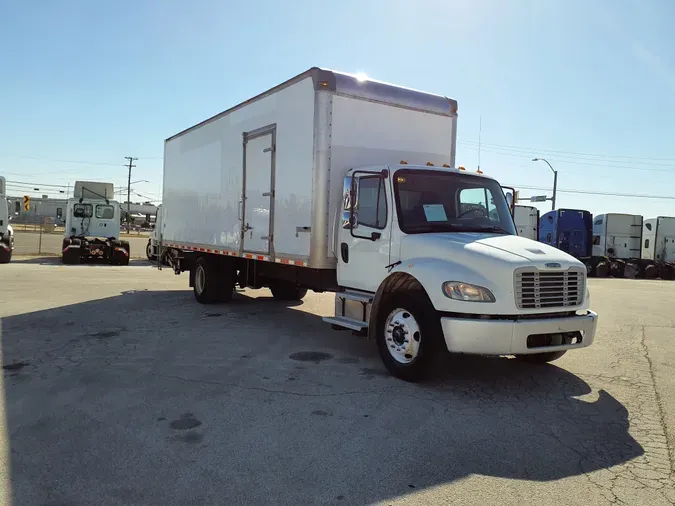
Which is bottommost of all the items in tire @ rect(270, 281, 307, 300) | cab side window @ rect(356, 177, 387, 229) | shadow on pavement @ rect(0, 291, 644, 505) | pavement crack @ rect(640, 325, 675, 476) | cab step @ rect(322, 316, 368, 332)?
shadow on pavement @ rect(0, 291, 644, 505)

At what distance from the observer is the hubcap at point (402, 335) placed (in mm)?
5656

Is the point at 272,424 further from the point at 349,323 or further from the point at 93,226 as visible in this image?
the point at 93,226

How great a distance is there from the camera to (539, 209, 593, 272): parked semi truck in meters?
27.6

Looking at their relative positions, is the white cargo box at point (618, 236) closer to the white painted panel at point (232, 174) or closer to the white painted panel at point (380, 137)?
the white painted panel at point (232, 174)

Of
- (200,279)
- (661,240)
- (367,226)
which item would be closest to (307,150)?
(367,226)

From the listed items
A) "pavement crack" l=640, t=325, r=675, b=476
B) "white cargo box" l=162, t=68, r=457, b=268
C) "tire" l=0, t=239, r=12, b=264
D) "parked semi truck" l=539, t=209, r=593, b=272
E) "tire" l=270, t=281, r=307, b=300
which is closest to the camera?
"pavement crack" l=640, t=325, r=675, b=476

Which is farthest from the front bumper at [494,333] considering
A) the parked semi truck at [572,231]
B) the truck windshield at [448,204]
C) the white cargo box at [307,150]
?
the parked semi truck at [572,231]

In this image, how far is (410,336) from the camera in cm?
568

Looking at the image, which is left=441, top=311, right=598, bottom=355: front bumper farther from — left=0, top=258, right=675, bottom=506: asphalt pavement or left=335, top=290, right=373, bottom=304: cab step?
left=335, top=290, right=373, bottom=304: cab step

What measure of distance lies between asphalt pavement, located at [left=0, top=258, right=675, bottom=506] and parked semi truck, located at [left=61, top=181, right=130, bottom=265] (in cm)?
1453

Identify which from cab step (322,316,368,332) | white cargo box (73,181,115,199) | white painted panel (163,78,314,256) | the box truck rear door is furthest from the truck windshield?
white cargo box (73,181,115,199)

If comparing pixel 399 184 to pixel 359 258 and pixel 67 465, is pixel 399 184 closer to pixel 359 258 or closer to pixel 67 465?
pixel 359 258

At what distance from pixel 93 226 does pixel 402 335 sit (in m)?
20.9

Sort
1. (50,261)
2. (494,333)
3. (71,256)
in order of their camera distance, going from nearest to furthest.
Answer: (494,333) → (71,256) → (50,261)
